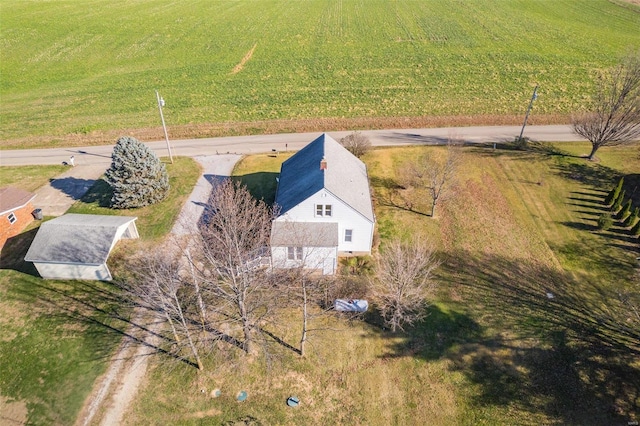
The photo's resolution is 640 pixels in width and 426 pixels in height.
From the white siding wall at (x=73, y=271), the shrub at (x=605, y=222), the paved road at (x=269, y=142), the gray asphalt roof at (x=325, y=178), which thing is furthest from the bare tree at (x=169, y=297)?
the shrub at (x=605, y=222)

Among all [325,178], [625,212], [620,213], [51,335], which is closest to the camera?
[51,335]

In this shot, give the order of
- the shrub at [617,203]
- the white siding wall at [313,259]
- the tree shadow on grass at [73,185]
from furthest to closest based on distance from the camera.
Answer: the tree shadow on grass at [73,185] < the shrub at [617,203] < the white siding wall at [313,259]

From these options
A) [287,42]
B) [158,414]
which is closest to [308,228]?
[158,414]

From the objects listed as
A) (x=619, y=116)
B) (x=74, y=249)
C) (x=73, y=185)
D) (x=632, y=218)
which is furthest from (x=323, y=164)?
(x=619, y=116)

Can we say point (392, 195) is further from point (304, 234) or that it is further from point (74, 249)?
point (74, 249)

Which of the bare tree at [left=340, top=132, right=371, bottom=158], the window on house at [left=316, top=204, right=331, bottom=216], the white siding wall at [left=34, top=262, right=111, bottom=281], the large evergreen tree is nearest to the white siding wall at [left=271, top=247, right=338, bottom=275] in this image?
the window on house at [left=316, top=204, right=331, bottom=216]

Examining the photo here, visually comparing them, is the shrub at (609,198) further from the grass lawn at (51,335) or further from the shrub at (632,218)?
the grass lawn at (51,335)
